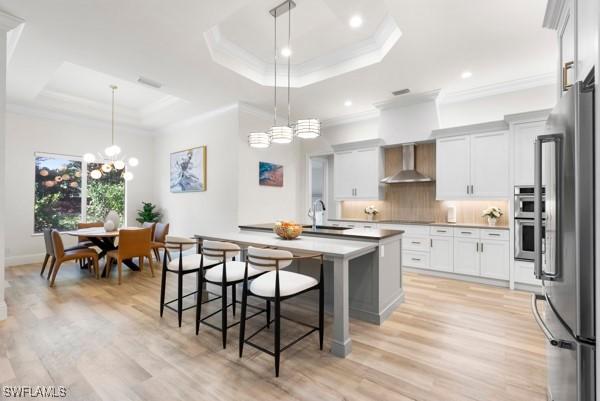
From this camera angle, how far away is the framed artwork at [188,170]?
5939mm

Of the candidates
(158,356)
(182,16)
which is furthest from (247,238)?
(182,16)

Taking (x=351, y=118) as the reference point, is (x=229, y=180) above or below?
below

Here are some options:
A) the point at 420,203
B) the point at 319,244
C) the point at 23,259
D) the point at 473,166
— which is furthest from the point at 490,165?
the point at 23,259

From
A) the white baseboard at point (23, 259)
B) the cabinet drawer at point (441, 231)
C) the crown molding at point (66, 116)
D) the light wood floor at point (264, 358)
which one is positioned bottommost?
the light wood floor at point (264, 358)

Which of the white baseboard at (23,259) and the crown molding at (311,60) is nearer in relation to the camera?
the crown molding at (311,60)

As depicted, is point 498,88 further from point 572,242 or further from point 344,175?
point 572,242

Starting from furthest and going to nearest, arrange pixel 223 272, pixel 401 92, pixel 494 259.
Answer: pixel 401 92, pixel 494 259, pixel 223 272

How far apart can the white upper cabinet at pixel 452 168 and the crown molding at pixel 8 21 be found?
18.7 ft

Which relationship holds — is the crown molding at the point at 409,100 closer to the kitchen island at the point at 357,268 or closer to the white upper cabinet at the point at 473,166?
the white upper cabinet at the point at 473,166

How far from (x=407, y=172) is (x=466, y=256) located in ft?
5.81

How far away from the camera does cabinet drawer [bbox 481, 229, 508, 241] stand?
13.6ft

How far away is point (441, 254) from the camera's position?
466cm

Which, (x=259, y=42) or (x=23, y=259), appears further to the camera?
(x=23, y=259)

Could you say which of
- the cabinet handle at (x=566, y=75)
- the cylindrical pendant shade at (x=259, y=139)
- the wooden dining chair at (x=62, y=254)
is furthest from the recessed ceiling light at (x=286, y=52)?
the wooden dining chair at (x=62, y=254)
